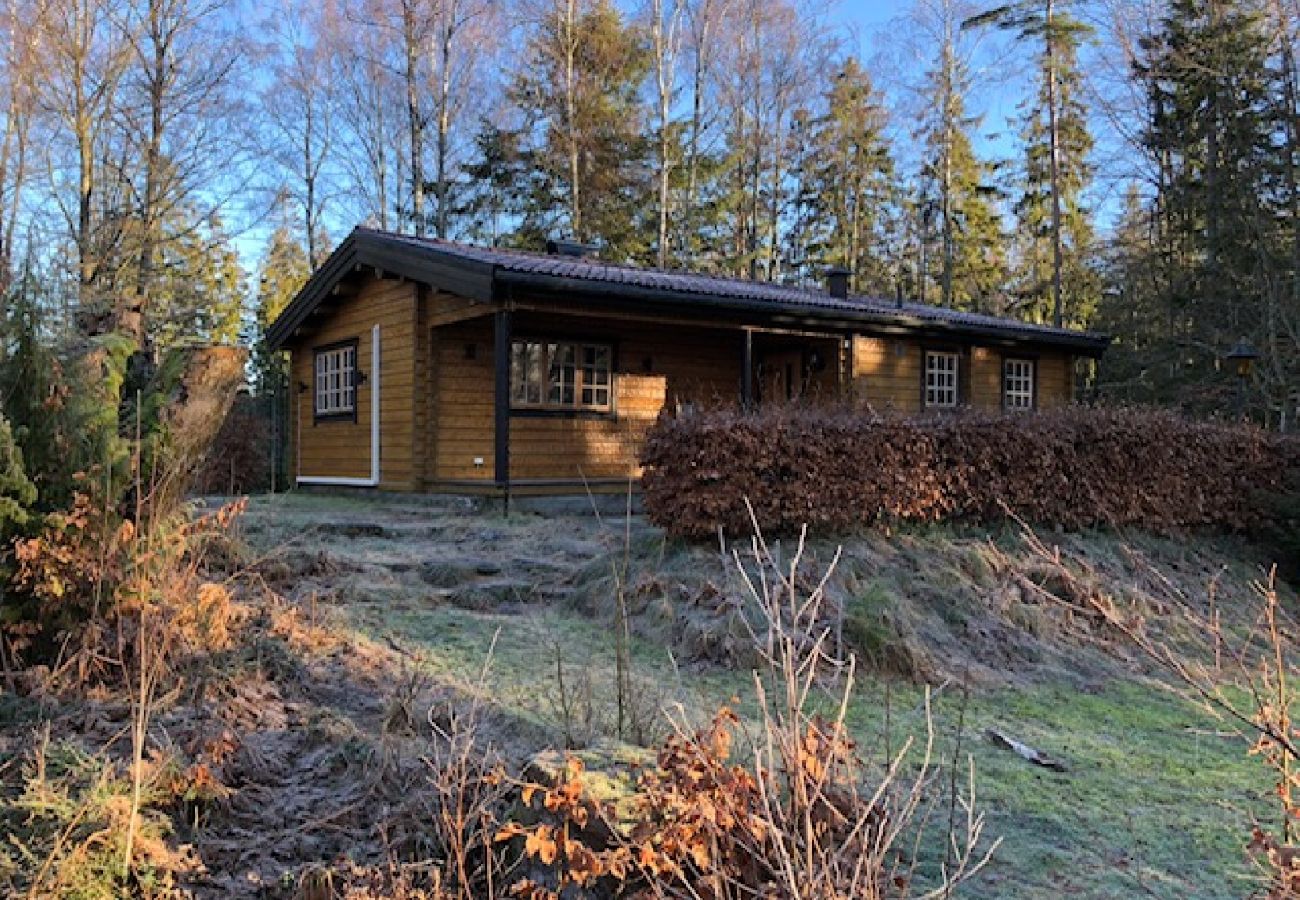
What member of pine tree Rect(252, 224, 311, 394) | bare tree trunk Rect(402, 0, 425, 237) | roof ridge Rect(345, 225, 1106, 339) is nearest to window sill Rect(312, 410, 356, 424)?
roof ridge Rect(345, 225, 1106, 339)

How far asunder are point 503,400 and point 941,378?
797 centimetres

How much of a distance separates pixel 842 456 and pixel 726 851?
5090 millimetres

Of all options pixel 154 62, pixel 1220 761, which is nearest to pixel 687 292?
pixel 1220 761

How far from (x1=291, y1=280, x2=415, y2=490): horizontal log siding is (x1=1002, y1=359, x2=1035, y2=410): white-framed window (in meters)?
9.90

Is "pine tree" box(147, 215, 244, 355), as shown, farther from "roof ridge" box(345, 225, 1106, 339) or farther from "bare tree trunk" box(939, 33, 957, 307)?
"bare tree trunk" box(939, 33, 957, 307)

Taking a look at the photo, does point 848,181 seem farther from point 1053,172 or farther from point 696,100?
point 696,100

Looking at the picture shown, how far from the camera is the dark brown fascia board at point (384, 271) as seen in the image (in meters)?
10.1

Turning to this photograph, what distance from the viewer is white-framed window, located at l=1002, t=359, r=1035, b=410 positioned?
628 inches

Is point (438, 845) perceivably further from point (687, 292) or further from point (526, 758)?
point (687, 292)

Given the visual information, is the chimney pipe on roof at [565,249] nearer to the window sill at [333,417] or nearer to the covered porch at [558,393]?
the covered porch at [558,393]

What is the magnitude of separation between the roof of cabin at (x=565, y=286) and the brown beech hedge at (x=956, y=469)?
148 inches

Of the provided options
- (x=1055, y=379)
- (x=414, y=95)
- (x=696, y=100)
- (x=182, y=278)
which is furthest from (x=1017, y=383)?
(x=182, y=278)

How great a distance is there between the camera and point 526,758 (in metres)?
2.96

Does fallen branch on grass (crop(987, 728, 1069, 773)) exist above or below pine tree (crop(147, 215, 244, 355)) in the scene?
below
